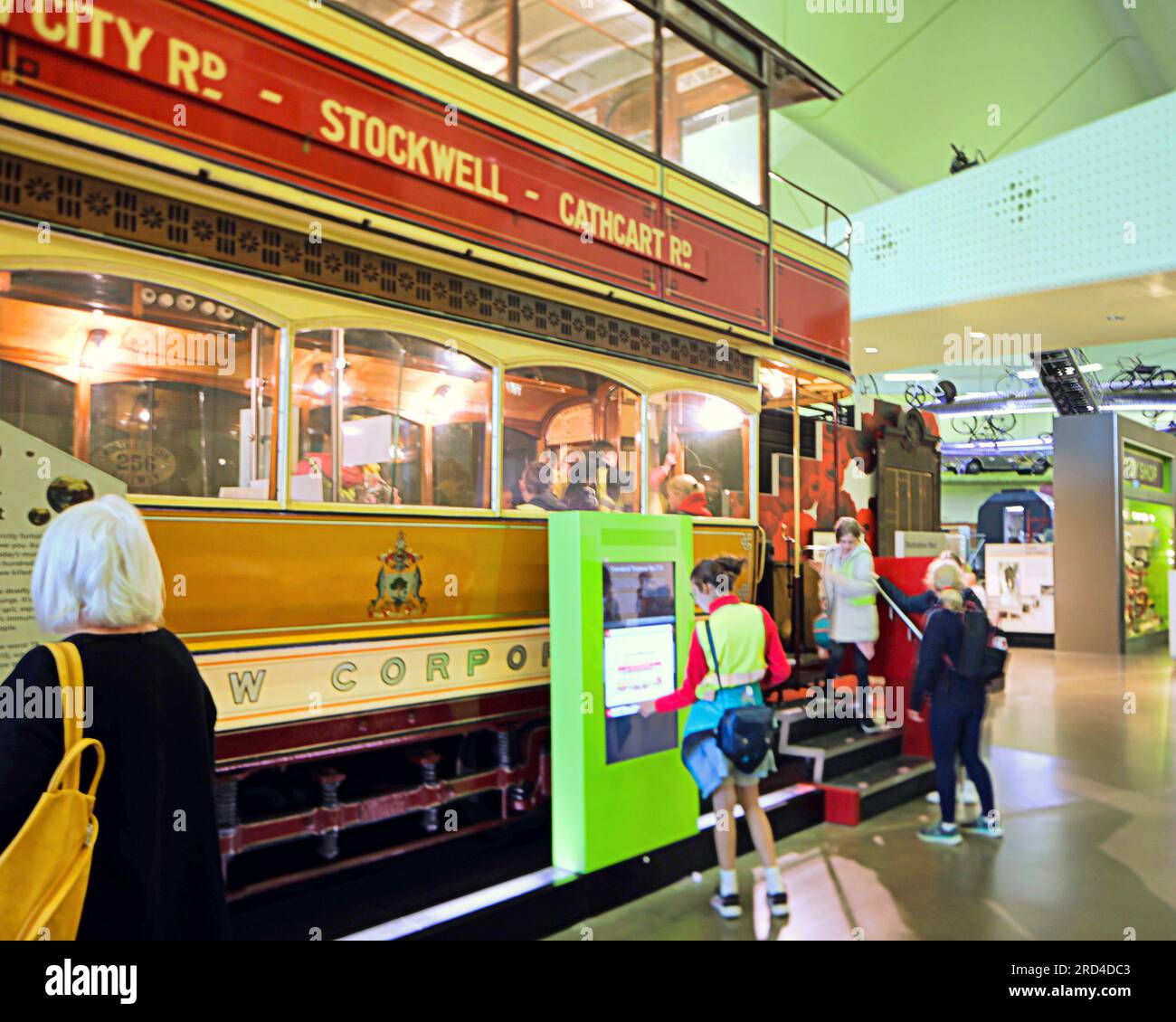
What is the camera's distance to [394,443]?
4832mm

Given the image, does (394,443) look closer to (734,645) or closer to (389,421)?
(389,421)

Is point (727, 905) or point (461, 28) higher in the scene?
point (461, 28)

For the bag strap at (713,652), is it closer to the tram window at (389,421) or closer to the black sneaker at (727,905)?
the black sneaker at (727,905)

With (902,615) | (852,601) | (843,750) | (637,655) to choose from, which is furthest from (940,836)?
(637,655)

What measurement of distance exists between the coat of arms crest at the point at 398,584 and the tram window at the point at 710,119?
10.9ft

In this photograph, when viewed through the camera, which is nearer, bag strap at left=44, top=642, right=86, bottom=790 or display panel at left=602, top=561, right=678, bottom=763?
bag strap at left=44, top=642, right=86, bottom=790

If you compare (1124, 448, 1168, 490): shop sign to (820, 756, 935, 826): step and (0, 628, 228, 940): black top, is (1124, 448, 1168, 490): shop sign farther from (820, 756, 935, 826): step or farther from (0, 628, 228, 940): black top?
(0, 628, 228, 940): black top

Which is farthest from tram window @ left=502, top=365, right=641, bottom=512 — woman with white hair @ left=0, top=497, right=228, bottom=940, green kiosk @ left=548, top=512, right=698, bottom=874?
woman with white hair @ left=0, top=497, right=228, bottom=940

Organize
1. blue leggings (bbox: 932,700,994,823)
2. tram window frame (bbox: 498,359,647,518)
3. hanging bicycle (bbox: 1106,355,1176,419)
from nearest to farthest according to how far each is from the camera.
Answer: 1. tram window frame (bbox: 498,359,647,518)
2. blue leggings (bbox: 932,700,994,823)
3. hanging bicycle (bbox: 1106,355,1176,419)

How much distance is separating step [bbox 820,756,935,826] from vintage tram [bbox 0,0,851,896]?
2147 mm

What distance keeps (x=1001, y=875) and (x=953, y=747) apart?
78 cm

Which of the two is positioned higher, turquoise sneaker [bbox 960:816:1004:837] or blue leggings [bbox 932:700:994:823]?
blue leggings [bbox 932:700:994:823]

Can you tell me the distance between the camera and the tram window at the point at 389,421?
4395 millimetres

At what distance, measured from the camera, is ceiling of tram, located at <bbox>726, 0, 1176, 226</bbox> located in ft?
42.8
